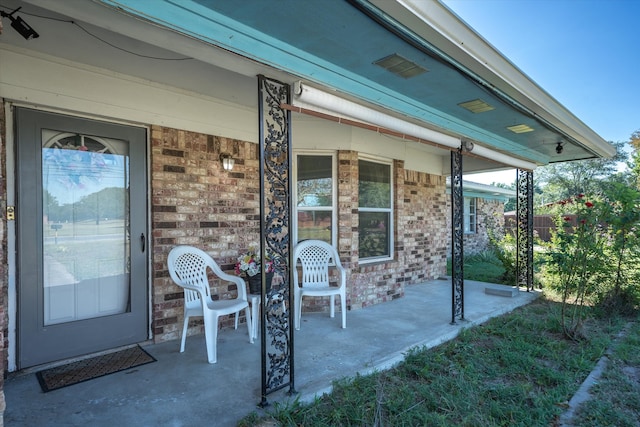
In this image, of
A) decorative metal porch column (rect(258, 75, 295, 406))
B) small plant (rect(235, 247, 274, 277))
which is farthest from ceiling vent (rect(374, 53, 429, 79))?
small plant (rect(235, 247, 274, 277))

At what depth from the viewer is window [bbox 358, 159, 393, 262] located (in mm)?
5145

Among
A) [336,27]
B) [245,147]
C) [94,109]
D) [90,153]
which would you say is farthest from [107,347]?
[336,27]

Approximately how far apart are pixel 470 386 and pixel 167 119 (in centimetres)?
367

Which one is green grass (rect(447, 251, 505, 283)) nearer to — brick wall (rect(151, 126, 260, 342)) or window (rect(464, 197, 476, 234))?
window (rect(464, 197, 476, 234))

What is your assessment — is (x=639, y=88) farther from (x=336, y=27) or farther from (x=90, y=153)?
(x=90, y=153)

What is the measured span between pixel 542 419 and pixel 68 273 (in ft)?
12.9

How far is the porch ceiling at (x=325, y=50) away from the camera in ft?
6.22

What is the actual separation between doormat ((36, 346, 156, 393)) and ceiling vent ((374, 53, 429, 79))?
319 centimetres

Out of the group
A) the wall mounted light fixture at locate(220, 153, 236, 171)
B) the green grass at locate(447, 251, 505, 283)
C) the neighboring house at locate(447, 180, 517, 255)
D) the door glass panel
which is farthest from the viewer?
the neighboring house at locate(447, 180, 517, 255)

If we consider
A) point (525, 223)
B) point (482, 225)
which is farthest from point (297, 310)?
point (482, 225)

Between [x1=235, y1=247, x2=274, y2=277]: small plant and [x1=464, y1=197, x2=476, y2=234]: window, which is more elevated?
[x1=464, y1=197, x2=476, y2=234]: window

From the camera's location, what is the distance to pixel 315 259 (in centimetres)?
442

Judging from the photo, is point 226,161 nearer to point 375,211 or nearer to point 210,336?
point 210,336

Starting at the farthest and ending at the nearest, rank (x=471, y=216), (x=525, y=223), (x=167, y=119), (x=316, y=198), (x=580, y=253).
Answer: (x=471, y=216) < (x=525, y=223) < (x=316, y=198) < (x=580, y=253) < (x=167, y=119)
